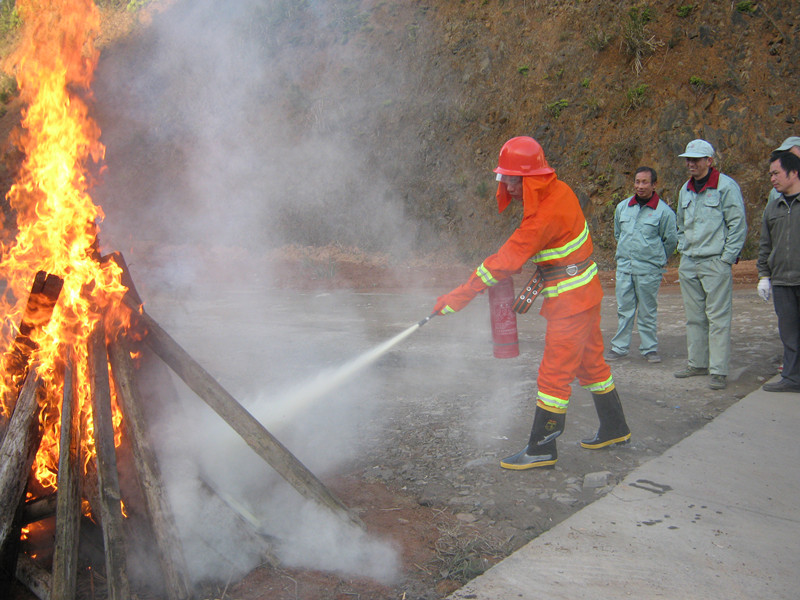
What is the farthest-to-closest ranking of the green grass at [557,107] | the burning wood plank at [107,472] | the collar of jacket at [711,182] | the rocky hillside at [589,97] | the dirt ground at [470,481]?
the green grass at [557,107], the rocky hillside at [589,97], the collar of jacket at [711,182], the dirt ground at [470,481], the burning wood plank at [107,472]

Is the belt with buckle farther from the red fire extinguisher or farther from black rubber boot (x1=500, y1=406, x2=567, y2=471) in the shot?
black rubber boot (x1=500, y1=406, x2=567, y2=471)

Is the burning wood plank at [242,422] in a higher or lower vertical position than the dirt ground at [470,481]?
higher

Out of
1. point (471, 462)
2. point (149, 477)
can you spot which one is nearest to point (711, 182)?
point (471, 462)

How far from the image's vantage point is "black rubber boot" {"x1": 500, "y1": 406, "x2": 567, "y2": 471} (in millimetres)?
3309

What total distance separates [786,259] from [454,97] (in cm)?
1176

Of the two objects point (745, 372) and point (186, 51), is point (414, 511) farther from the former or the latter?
point (186, 51)

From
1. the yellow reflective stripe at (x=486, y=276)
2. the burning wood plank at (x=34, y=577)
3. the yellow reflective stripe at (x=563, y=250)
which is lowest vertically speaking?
the burning wood plank at (x=34, y=577)

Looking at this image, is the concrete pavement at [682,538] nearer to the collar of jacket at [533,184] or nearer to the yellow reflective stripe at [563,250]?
the yellow reflective stripe at [563,250]

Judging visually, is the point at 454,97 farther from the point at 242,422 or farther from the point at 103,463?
the point at 103,463

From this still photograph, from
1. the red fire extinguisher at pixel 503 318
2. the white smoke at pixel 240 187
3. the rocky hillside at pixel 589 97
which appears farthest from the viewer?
the rocky hillside at pixel 589 97

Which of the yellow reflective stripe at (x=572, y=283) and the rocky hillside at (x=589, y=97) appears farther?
the rocky hillside at (x=589, y=97)

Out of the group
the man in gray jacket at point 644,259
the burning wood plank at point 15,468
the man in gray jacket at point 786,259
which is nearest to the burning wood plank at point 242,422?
the burning wood plank at point 15,468

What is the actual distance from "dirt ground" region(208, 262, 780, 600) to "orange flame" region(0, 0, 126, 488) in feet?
3.56

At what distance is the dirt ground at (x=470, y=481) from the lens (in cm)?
245
